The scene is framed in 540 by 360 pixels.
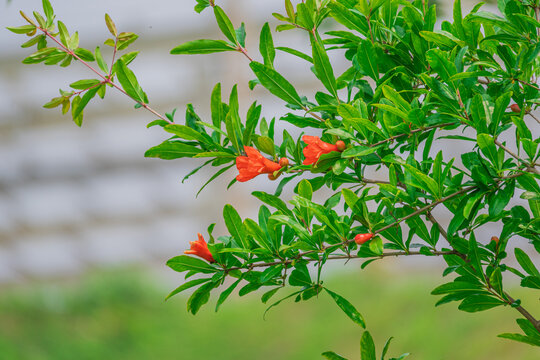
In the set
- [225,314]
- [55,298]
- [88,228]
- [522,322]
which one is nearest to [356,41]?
[522,322]

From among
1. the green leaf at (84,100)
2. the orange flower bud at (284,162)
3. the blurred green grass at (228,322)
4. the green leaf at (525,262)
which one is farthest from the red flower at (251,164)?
the blurred green grass at (228,322)

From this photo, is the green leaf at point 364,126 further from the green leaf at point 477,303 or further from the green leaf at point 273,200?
the green leaf at point 477,303

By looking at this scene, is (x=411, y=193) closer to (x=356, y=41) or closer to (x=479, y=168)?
(x=479, y=168)

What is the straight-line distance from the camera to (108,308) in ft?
11.1

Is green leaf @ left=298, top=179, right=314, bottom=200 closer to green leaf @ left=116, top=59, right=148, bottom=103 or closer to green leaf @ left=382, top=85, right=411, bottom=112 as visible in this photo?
green leaf @ left=382, top=85, right=411, bottom=112

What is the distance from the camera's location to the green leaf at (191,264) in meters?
0.69

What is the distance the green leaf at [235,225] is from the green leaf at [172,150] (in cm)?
8

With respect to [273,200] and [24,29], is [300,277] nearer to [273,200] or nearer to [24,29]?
[273,200]

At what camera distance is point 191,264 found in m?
0.70

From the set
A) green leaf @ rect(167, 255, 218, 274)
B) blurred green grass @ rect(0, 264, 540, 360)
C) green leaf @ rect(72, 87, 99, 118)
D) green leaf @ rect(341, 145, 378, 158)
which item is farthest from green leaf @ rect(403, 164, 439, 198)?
blurred green grass @ rect(0, 264, 540, 360)

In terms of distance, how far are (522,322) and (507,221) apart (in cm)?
13

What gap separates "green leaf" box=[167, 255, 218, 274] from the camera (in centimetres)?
69

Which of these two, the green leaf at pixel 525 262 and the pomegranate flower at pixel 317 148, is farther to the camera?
the green leaf at pixel 525 262

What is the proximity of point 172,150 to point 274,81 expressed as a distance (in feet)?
0.46
